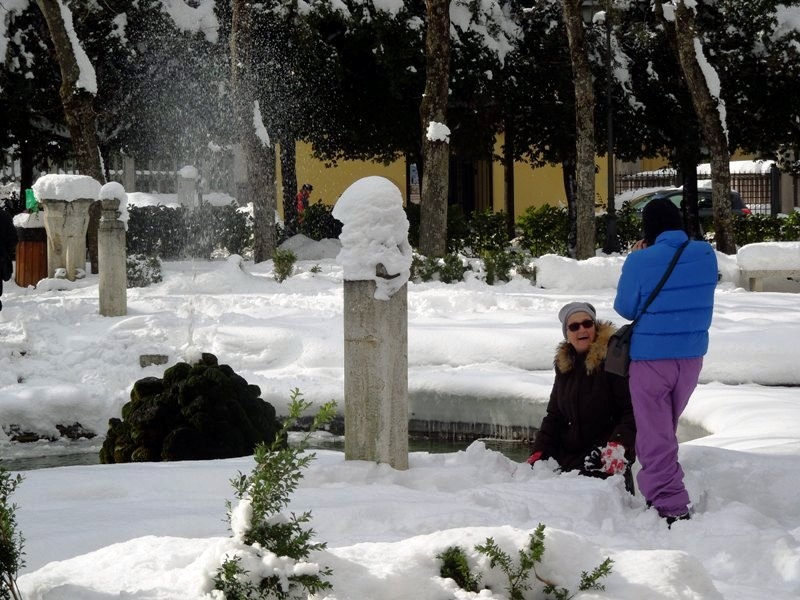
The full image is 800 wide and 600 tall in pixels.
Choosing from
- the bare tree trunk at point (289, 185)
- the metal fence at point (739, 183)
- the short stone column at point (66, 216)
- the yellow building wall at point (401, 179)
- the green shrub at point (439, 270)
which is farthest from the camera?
the metal fence at point (739, 183)

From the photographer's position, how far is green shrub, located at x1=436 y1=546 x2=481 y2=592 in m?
4.08

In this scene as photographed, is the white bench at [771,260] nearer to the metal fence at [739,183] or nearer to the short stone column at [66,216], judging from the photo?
the short stone column at [66,216]

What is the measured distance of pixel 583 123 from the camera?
67.8ft

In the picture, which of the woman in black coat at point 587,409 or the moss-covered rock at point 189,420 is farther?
the moss-covered rock at point 189,420

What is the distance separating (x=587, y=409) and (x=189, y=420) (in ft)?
7.85

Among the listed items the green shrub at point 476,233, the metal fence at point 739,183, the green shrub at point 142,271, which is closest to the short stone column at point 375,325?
the green shrub at point 142,271

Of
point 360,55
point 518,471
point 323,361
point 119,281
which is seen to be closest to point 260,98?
point 360,55

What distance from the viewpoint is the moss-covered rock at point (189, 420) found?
7.61m

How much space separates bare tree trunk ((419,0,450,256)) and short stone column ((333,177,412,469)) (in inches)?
489

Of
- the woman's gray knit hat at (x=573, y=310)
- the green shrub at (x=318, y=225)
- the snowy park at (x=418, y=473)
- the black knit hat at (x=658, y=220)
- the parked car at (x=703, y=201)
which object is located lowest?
the snowy park at (x=418, y=473)

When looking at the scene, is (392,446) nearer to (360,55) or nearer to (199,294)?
(199,294)

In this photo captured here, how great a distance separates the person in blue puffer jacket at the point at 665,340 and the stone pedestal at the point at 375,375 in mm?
1090

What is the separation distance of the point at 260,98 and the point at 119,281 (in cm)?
1065

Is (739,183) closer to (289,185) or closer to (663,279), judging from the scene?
(289,185)
